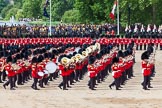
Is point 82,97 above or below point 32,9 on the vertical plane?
above

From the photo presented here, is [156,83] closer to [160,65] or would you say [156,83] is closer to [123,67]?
[123,67]

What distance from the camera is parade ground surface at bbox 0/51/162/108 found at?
2227 centimetres

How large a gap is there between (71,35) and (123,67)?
2051 cm

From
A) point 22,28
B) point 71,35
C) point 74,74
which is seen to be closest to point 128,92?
point 74,74

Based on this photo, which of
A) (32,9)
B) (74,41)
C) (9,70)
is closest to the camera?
(9,70)

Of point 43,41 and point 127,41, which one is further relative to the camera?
point 43,41

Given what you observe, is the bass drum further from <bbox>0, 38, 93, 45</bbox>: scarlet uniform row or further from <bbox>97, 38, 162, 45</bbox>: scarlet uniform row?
<bbox>0, 38, 93, 45</bbox>: scarlet uniform row

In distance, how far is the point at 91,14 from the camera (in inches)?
2783

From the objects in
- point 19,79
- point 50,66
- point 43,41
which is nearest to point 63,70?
point 50,66

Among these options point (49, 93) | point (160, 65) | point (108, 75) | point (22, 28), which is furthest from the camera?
point (22, 28)

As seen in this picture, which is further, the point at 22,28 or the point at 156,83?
the point at 22,28

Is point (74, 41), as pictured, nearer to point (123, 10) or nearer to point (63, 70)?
point (123, 10)

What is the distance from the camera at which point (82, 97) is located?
2392 cm

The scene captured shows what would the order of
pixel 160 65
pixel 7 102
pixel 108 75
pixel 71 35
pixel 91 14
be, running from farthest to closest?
pixel 91 14 < pixel 71 35 < pixel 160 65 < pixel 108 75 < pixel 7 102
